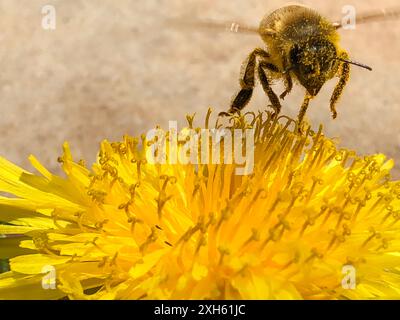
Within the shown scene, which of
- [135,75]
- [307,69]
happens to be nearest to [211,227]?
[307,69]

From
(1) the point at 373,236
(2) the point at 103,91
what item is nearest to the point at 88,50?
(2) the point at 103,91

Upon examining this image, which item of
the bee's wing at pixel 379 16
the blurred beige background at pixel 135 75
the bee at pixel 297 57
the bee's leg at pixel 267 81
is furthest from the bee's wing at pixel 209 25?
the blurred beige background at pixel 135 75

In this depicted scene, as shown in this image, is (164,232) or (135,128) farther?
(135,128)

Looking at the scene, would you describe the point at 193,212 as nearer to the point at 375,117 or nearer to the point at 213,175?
the point at 213,175

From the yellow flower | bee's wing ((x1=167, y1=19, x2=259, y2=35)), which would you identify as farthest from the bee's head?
bee's wing ((x1=167, y1=19, x2=259, y2=35))

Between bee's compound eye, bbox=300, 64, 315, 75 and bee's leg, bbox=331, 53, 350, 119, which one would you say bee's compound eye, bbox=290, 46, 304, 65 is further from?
bee's leg, bbox=331, 53, 350, 119
